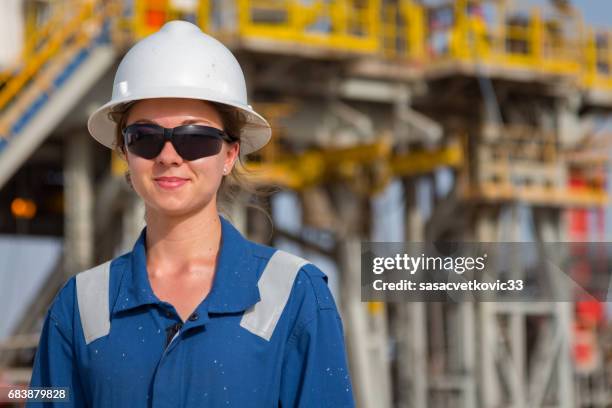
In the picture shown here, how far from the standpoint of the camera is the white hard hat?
3.22 metres

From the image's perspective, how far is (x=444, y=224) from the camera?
24.0 meters

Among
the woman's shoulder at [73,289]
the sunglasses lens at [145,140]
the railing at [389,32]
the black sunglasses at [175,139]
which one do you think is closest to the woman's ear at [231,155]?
the black sunglasses at [175,139]

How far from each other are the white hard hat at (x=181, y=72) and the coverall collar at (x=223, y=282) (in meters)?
0.35

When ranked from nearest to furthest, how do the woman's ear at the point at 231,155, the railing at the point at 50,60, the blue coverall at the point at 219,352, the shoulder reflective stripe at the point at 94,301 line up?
1. the blue coverall at the point at 219,352
2. the shoulder reflective stripe at the point at 94,301
3. the woman's ear at the point at 231,155
4. the railing at the point at 50,60

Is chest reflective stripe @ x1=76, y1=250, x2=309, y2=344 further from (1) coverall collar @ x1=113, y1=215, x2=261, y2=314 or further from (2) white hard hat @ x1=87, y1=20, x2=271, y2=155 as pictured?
(2) white hard hat @ x1=87, y1=20, x2=271, y2=155

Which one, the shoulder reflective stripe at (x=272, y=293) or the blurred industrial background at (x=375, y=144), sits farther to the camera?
the blurred industrial background at (x=375, y=144)

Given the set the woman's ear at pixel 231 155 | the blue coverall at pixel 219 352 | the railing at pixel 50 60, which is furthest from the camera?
the railing at pixel 50 60

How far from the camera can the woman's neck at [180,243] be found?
3289 mm

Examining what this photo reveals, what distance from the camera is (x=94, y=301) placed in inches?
128

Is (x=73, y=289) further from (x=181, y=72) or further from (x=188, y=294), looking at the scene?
(x=181, y=72)

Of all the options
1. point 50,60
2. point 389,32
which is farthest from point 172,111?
point 389,32

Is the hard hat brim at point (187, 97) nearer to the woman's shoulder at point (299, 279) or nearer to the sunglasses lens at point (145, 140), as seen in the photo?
the sunglasses lens at point (145, 140)

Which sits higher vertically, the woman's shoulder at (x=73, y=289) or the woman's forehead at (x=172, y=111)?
the woman's forehead at (x=172, y=111)

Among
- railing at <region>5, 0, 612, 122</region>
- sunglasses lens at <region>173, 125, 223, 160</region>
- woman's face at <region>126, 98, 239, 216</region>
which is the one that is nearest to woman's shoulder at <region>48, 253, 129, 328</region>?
woman's face at <region>126, 98, 239, 216</region>
